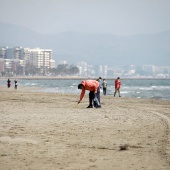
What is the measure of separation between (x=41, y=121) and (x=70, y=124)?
41.7 inches

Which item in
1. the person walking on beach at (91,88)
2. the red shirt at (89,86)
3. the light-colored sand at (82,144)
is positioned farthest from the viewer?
the red shirt at (89,86)

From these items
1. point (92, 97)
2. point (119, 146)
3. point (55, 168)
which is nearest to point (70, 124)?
point (119, 146)

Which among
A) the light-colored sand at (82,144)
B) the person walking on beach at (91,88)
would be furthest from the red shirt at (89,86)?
the light-colored sand at (82,144)

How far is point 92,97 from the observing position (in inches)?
679

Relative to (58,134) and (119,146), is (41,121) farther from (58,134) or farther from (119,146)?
(119,146)

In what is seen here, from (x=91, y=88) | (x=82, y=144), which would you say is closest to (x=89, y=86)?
(x=91, y=88)

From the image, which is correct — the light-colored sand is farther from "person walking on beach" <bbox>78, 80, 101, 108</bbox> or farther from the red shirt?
the red shirt

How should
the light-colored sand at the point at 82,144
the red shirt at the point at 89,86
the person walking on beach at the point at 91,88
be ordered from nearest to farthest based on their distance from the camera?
the light-colored sand at the point at 82,144 → the person walking on beach at the point at 91,88 → the red shirt at the point at 89,86

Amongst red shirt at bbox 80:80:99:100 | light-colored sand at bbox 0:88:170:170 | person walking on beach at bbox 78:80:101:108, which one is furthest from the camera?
red shirt at bbox 80:80:99:100

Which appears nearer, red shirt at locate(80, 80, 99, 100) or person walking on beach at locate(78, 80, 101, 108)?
person walking on beach at locate(78, 80, 101, 108)

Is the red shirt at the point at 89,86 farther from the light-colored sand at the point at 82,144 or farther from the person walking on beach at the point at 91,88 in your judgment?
the light-colored sand at the point at 82,144

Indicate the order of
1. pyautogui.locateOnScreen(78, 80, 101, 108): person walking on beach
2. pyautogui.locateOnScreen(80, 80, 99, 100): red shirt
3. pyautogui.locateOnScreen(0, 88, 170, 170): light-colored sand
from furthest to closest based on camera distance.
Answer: pyautogui.locateOnScreen(80, 80, 99, 100): red shirt → pyautogui.locateOnScreen(78, 80, 101, 108): person walking on beach → pyautogui.locateOnScreen(0, 88, 170, 170): light-colored sand

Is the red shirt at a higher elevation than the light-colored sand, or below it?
higher

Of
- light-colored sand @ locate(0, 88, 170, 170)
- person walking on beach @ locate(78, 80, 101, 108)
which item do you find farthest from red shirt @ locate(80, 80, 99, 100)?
light-colored sand @ locate(0, 88, 170, 170)
